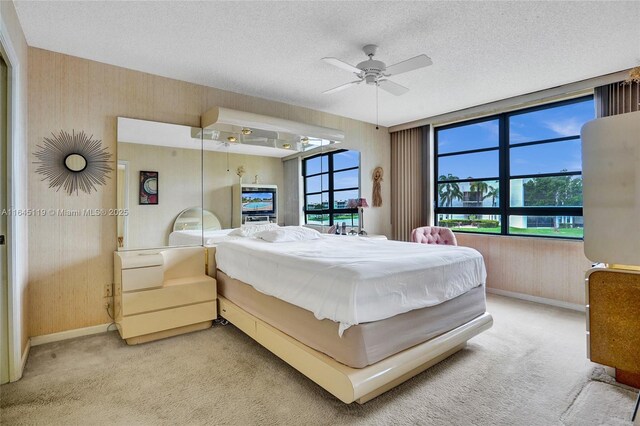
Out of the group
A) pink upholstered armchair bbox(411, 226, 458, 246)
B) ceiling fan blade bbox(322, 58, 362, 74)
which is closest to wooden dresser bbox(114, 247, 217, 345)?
ceiling fan blade bbox(322, 58, 362, 74)

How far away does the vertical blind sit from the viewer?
5.58 metres

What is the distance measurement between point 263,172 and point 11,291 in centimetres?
276

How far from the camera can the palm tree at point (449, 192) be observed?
5352mm

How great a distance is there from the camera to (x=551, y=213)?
4332 mm

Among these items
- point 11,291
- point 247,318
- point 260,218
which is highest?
point 260,218

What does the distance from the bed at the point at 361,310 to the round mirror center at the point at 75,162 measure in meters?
1.82

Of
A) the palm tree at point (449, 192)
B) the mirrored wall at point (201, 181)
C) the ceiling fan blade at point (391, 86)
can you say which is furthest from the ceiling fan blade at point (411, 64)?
the palm tree at point (449, 192)

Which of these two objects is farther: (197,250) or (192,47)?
(197,250)

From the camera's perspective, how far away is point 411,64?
2.73 meters

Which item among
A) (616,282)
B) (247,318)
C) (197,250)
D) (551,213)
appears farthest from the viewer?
(551,213)

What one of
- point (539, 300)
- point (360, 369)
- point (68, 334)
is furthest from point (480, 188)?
point (68, 334)

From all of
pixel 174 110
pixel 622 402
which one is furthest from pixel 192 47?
pixel 622 402

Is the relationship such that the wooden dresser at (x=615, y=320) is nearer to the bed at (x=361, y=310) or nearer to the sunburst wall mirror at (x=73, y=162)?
the bed at (x=361, y=310)

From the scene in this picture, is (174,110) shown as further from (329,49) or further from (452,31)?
(452,31)
